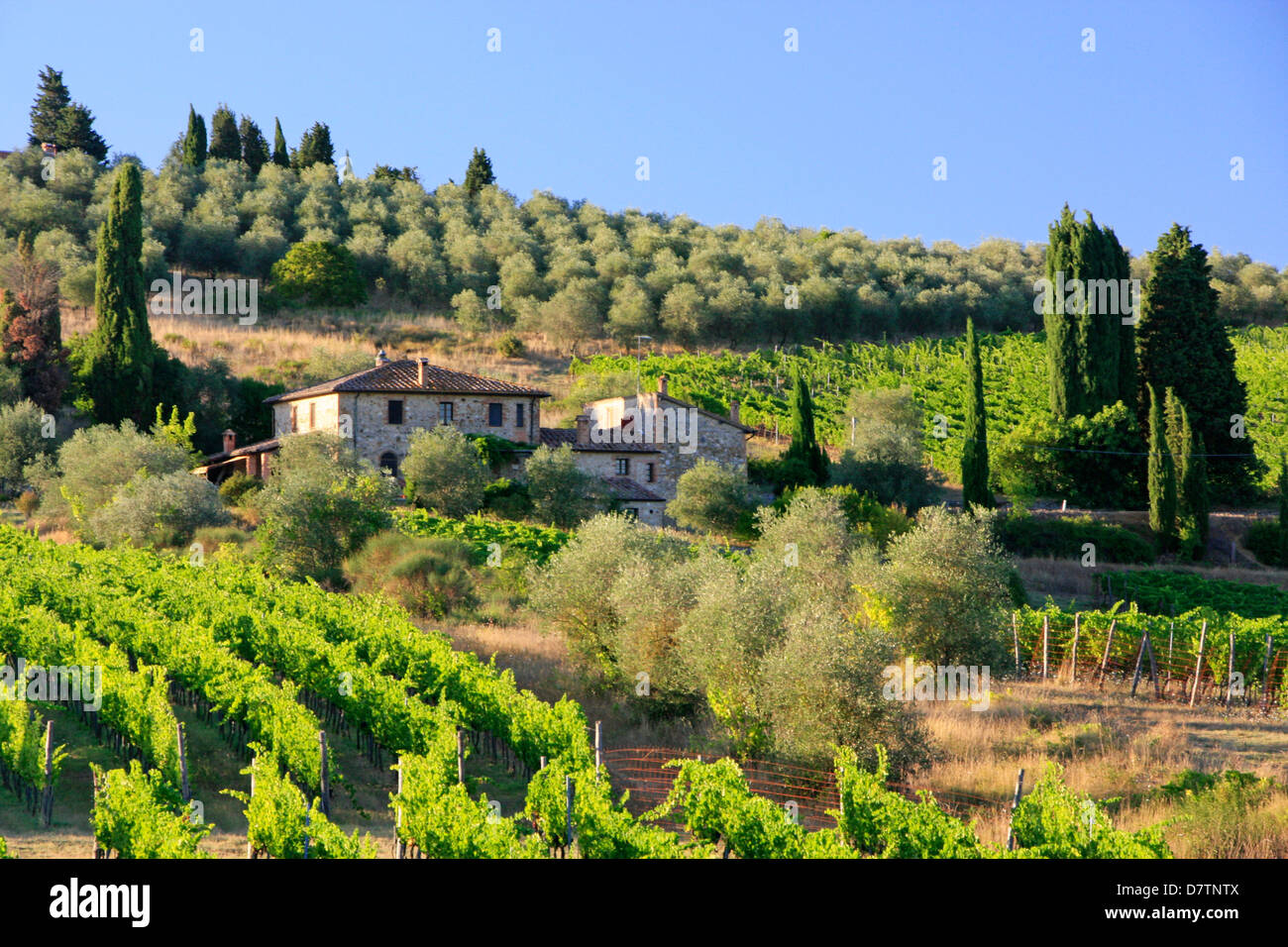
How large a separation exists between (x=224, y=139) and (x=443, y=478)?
58.4 m

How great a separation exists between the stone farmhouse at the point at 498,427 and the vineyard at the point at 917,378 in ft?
33.7

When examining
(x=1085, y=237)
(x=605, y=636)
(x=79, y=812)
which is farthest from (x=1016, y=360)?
(x=79, y=812)

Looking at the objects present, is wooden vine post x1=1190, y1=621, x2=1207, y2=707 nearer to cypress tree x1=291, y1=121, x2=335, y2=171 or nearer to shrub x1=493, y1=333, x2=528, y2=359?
shrub x1=493, y1=333, x2=528, y2=359

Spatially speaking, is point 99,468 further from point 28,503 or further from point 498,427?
point 498,427

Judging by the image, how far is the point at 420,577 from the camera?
27094 millimetres

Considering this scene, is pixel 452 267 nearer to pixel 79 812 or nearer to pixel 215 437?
pixel 215 437

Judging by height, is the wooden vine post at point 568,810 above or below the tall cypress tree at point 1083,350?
below

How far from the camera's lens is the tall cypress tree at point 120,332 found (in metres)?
42.0

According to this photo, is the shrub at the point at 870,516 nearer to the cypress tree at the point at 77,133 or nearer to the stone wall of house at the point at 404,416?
the stone wall of house at the point at 404,416

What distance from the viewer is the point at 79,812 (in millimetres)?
13195

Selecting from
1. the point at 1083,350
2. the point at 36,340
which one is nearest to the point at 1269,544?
the point at 1083,350

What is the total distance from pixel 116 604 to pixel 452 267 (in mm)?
55645

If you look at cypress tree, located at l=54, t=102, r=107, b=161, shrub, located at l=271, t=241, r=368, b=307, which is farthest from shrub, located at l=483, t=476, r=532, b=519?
cypress tree, located at l=54, t=102, r=107, b=161

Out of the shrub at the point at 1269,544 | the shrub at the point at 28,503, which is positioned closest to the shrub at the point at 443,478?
the shrub at the point at 28,503
